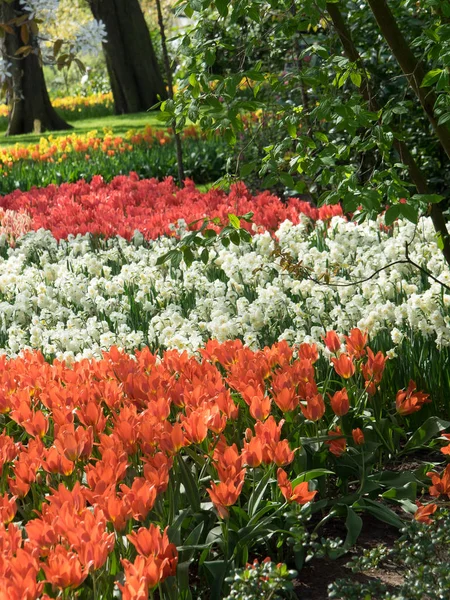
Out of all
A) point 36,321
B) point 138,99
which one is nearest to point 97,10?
point 138,99

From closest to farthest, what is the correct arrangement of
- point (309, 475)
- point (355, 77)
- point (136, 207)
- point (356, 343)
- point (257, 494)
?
point (257, 494), point (309, 475), point (355, 77), point (356, 343), point (136, 207)

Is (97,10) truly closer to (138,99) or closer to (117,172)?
(138,99)

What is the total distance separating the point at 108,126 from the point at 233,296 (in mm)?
15314

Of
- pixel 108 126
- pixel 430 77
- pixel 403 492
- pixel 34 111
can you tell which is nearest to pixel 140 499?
pixel 403 492

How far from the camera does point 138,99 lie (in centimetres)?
2145

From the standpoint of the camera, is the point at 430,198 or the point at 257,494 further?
the point at 430,198

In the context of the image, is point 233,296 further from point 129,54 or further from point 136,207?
point 129,54

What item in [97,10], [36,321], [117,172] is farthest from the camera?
[97,10]

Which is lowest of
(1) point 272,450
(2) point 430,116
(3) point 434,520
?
(3) point 434,520

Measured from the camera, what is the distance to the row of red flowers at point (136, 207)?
7.15 meters

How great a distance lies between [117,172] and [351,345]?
28.5 ft

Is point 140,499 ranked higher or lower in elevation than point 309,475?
higher

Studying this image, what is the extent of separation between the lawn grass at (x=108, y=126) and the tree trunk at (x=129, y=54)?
0.52 metres

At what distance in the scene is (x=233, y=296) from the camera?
16.5 feet
